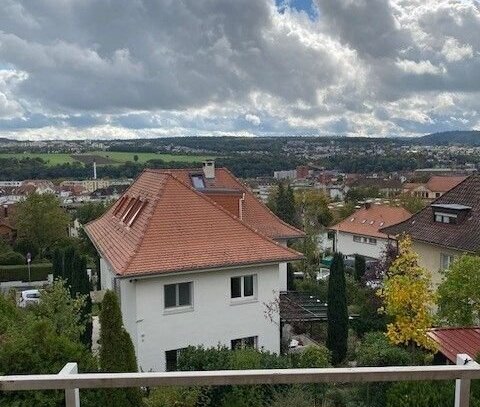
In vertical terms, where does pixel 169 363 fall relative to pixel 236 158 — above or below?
below

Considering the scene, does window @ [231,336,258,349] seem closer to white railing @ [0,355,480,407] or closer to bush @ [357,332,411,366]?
bush @ [357,332,411,366]

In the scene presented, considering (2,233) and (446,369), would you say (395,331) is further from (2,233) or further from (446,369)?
(2,233)

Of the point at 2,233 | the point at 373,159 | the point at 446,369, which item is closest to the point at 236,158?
the point at 373,159

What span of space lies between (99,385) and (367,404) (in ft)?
22.0

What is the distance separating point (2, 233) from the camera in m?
55.7

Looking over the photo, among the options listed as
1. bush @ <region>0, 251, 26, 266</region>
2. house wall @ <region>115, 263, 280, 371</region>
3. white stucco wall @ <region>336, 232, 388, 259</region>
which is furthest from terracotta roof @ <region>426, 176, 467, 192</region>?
house wall @ <region>115, 263, 280, 371</region>

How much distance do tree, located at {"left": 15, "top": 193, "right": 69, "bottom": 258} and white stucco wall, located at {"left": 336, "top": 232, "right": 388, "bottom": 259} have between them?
27302 mm

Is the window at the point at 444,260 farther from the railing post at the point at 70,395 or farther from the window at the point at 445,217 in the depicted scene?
the railing post at the point at 70,395

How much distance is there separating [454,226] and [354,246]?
29.5 meters

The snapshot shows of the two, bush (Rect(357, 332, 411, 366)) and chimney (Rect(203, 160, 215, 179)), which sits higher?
chimney (Rect(203, 160, 215, 179))

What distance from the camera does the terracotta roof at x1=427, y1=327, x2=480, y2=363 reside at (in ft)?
36.3

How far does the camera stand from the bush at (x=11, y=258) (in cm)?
4612

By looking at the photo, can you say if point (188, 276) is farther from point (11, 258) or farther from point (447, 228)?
point (11, 258)

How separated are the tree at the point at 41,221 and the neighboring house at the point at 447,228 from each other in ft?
107
